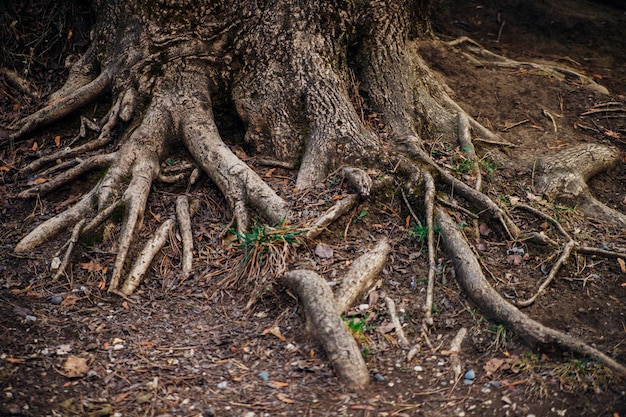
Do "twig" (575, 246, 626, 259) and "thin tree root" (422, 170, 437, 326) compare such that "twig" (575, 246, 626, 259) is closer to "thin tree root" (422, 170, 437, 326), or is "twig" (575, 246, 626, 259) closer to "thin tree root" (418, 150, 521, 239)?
"thin tree root" (418, 150, 521, 239)

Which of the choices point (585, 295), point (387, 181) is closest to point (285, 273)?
point (387, 181)

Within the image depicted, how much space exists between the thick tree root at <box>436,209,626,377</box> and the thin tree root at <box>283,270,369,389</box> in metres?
1.03

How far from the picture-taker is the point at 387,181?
16.6ft

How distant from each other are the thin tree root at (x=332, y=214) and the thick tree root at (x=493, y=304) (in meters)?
0.72

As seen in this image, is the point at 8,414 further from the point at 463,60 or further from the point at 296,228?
the point at 463,60

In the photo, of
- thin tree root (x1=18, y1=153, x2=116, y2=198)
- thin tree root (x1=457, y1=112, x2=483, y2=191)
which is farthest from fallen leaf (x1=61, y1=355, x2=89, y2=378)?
thin tree root (x1=457, y1=112, x2=483, y2=191)

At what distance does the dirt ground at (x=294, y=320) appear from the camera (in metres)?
3.59

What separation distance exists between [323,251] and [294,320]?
25.6 inches

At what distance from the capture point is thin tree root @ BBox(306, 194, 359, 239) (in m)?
4.64

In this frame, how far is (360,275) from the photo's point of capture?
4.37m

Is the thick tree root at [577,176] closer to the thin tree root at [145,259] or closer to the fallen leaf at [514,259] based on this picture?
the fallen leaf at [514,259]

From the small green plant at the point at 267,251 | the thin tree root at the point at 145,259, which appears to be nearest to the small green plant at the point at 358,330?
the small green plant at the point at 267,251

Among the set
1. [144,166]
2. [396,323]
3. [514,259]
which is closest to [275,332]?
[396,323]

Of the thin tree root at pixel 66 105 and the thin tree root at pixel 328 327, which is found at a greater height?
the thin tree root at pixel 66 105
